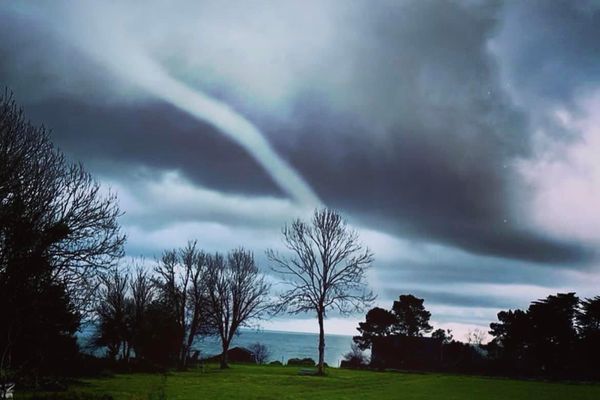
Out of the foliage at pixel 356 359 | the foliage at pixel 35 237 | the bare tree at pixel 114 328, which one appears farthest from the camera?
the foliage at pixel 356 359

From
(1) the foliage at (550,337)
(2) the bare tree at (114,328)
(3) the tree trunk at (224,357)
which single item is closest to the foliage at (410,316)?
(1) the foliage at (550,337)

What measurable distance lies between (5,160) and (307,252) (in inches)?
1330

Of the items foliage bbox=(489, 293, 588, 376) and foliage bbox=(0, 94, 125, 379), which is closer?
foliage bbox=(0, 94, 125, 379)

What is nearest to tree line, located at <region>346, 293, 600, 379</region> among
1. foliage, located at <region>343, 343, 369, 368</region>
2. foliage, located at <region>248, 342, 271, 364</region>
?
foliage, located at <region>343, 343, 369, 368</region>

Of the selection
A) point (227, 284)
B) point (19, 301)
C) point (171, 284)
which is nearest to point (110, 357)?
point (171, 284)

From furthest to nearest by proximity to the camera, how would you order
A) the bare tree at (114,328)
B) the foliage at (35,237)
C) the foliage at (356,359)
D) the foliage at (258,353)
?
the foliage at (258,353), the foliage at (356,359), the bare tree at (114,328), the foliage at (35,237)

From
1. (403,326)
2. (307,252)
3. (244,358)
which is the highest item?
(307,252)

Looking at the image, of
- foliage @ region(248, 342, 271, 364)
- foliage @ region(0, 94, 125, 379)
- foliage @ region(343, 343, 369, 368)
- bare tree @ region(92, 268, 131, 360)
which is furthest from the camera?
foliage @ region(248, 342, 271, 364)

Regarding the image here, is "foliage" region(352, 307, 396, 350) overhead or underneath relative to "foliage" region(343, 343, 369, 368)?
overhead

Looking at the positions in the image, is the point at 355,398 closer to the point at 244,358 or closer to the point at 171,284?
the point at 171,284

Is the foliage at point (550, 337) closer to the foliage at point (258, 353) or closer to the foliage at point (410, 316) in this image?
the foliage at point (410, 316)

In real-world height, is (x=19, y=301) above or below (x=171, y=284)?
below

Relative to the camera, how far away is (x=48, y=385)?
2902cm

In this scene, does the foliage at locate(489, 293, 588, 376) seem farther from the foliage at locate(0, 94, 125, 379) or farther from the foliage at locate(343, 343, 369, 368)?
the foliage at locate(0, 94, 125, 379)
